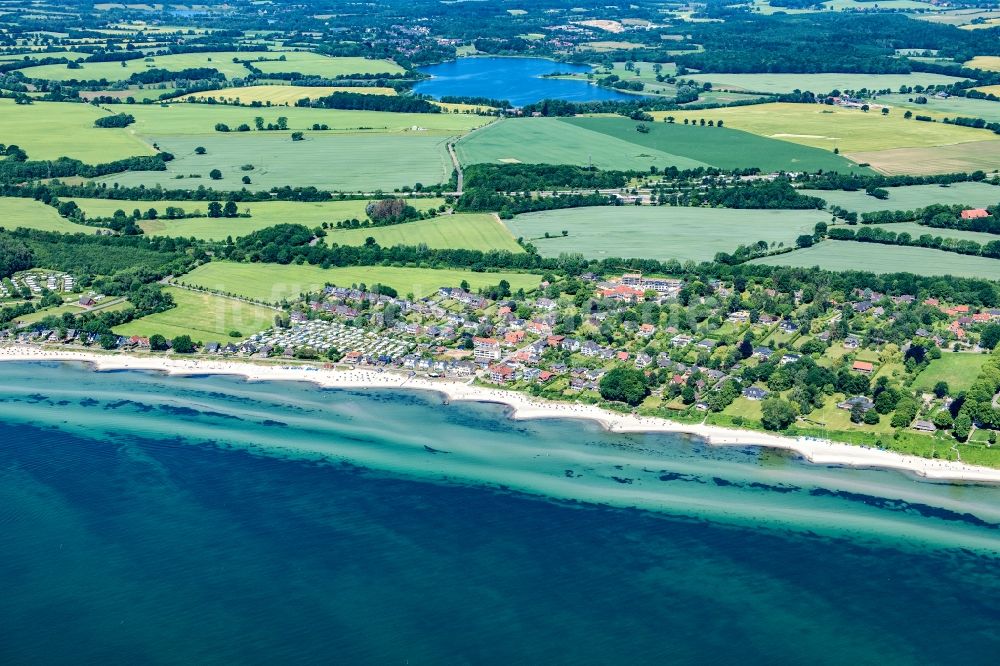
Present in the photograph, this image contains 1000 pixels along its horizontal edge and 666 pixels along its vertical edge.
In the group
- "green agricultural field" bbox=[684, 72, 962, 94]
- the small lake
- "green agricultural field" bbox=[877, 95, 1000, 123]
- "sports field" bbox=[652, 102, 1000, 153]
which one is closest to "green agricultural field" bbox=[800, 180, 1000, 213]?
"sports field" bbox=[652, 102, 1000, 153]

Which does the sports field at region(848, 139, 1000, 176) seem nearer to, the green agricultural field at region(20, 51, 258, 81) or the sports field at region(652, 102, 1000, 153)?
the sports field at region(652, 102, 1000, 153)

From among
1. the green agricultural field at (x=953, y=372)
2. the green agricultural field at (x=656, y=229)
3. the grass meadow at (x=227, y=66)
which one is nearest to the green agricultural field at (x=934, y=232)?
the green agricultural field at (x=656, y=229)

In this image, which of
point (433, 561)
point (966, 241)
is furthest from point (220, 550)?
point (966, 241)

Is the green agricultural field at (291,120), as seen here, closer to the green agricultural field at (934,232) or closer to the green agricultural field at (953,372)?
the green agricultural field at (934,232)

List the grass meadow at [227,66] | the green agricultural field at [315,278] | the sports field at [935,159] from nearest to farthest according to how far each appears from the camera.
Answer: the green agricultural field at [315,278], the sports field at [935,159], the grass meadow at [227,66]

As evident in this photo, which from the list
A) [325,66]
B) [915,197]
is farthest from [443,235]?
[325,66]
